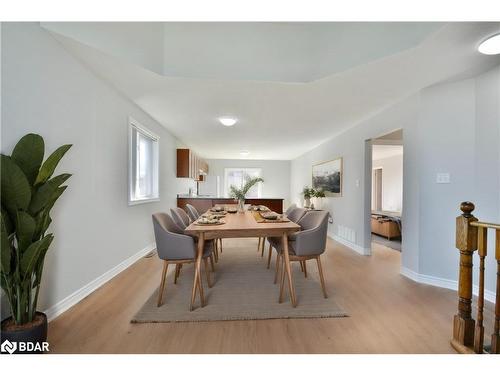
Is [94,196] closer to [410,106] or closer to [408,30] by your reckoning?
[408,30]

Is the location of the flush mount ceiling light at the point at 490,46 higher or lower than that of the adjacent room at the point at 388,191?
higher

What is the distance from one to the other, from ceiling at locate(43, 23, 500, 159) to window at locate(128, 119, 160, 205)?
0.61m

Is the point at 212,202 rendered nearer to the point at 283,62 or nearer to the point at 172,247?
the point at 172,247

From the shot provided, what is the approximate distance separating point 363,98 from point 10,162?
3353 mm

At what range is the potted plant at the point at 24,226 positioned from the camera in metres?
1.29

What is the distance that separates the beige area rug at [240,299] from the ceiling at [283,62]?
2.18m

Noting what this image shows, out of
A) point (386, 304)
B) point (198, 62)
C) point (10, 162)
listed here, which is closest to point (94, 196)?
point (10, 162)

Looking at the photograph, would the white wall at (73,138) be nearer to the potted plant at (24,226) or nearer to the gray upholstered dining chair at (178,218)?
the potted plant at (24,226)

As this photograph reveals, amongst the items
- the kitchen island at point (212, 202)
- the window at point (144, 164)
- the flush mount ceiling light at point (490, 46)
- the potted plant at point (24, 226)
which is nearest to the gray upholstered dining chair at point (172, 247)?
the potted plant at point (24, 226)

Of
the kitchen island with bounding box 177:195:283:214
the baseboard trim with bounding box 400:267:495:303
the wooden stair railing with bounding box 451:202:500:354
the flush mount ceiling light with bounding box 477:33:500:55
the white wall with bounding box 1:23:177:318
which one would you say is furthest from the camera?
the kitchen island with bounding box 177:195:283:214

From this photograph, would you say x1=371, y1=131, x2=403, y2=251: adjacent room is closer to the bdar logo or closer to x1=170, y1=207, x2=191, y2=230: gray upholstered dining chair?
x1=170, y1=207, x2=191, y2=230: gray upholstered dining chair

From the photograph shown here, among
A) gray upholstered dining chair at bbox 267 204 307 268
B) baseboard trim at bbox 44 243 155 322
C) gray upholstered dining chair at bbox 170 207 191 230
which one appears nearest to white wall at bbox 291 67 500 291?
gray upholstered dining chair at bbox 267 204 307 268

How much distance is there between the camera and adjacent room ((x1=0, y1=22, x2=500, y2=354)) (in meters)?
1.56
